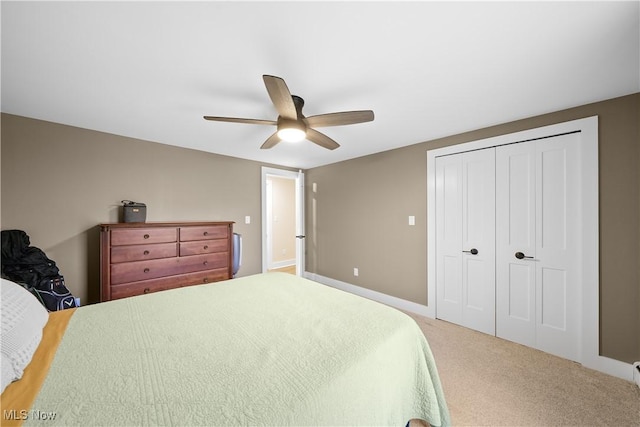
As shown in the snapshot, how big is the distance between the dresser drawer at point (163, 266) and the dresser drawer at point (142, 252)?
1.9 inches

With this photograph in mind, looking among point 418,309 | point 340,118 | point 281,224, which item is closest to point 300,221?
point 281,224

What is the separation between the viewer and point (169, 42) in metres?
1.36

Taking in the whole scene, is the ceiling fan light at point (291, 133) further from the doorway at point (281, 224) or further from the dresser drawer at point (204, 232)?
the doorway at point (281, 224)

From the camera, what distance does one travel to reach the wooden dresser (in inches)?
97.9

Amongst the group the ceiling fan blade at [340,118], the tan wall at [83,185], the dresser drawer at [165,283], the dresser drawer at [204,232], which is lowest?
the dresser drawer at [165,283]

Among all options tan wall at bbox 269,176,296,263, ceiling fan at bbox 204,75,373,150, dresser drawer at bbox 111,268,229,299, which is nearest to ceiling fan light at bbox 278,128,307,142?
ceiling fan at bbox 204,75,373,150

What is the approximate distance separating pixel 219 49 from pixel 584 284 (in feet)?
11.0

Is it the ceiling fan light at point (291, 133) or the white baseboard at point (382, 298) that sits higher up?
the ceiling fan light at point (291, 133)

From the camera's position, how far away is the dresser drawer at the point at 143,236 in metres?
2.53

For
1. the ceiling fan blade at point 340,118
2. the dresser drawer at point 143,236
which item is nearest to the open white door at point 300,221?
the dresser drawer at point 143,236

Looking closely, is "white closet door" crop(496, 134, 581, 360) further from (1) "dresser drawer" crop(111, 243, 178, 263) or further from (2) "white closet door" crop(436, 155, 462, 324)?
(1) "dresser drawer" crop(111, 243, 178, 263)

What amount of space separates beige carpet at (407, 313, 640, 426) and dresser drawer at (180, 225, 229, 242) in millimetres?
2869

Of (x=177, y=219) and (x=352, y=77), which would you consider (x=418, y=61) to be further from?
(x=177, y=219)

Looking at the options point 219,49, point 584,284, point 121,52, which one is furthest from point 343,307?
point 584,284
